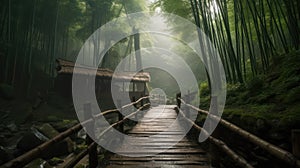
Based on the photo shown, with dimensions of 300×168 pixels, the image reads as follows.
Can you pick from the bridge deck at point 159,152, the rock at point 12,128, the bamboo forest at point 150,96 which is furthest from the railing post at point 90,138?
the rock at point 12,128

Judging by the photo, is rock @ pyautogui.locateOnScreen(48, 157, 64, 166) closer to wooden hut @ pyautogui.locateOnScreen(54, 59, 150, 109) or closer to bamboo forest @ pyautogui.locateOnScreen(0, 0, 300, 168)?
bamboo forest @ pyautogui.locateOnScreen(0, 0, 300, 168)

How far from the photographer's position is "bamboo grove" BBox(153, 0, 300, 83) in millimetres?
5138

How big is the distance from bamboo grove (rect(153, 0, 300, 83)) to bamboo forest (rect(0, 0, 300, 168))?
0.12 ft

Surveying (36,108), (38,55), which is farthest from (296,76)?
(38,55)

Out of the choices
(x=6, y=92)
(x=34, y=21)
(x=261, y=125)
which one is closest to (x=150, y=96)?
(x=6, y=92)

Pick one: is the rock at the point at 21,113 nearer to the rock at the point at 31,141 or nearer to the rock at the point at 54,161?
the rock at the point at 31,141

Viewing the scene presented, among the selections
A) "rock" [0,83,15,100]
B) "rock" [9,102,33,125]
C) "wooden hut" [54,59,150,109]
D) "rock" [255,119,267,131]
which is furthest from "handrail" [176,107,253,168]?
"rock" [0,83,15,100]

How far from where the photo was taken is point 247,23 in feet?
23.8

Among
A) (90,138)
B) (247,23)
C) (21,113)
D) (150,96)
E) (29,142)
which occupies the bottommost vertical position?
(29,142)

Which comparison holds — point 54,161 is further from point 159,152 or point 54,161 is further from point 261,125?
point 261,125

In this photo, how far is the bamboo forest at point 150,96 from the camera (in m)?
2.85

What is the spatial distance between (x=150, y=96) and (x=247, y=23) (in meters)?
6.50

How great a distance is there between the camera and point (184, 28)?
14.1 m

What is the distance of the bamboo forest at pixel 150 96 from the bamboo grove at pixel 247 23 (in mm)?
37
